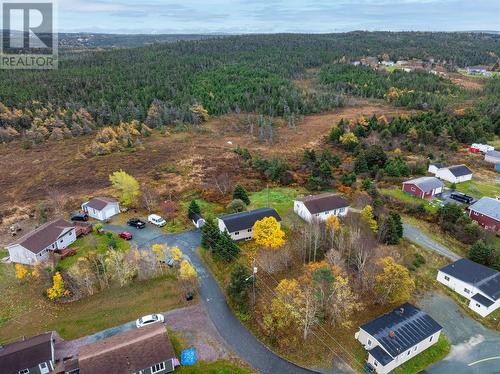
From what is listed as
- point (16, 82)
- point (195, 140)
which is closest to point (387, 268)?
point (195, 140)

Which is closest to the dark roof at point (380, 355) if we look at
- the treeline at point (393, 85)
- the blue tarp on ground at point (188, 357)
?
the blue tarp on ground at point (188, 357)

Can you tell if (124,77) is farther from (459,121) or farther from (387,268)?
(387,268)

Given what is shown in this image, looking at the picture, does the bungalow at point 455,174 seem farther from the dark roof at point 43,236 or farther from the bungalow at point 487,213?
the dark roof at point 43,236

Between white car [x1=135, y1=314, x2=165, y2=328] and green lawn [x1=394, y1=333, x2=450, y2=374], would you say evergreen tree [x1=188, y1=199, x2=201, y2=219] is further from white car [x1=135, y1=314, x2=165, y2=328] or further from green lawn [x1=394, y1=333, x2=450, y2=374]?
green lawn [x1=394, y1=333, x2=450, y2=374]

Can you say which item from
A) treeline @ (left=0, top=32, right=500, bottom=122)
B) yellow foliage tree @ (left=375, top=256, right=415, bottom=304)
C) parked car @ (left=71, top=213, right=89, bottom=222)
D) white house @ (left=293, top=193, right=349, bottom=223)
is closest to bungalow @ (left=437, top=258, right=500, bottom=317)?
yellow foliage tree @ (left=375, top=256, right=415, bottom=304)

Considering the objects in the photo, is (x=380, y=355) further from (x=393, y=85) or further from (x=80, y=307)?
(x=393, y=85)

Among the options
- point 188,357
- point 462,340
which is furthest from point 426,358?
point 188,357
